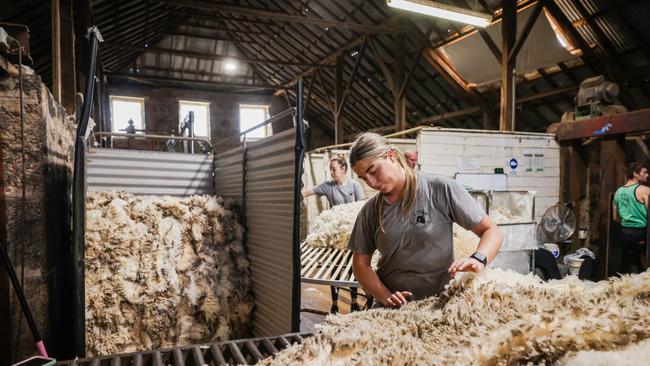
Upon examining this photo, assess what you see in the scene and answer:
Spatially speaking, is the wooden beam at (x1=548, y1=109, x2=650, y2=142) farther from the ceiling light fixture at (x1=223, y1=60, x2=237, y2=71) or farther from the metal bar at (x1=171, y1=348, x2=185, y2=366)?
the ceiling light fixture at (x1=223, y1=60, x2=237, y2=71)

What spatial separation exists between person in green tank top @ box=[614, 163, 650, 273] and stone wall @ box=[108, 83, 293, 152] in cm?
1594

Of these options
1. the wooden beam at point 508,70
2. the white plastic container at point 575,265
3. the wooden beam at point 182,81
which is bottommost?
the white plastic container at point 575,265

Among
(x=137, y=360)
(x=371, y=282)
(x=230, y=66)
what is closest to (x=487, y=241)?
(x=371, y=282)

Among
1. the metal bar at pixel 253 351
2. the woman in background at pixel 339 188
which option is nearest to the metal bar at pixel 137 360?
the metal bar at pixel 253 351

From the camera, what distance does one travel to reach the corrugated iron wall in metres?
2.61

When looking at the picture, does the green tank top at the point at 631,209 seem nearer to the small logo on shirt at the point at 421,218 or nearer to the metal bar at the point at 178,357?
the small logo on shirt at the point at 421,218

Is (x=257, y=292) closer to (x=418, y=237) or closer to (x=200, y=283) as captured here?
(x=200, y=283)

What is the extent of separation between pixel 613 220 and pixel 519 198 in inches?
54.1

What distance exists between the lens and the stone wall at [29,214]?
1929 millimetres

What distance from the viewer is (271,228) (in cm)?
296

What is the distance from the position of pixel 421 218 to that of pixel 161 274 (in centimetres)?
240

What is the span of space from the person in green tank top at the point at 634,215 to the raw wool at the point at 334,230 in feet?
13.1

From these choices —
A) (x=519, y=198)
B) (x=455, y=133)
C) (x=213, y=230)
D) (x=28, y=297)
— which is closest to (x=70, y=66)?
(x=213, y=230)

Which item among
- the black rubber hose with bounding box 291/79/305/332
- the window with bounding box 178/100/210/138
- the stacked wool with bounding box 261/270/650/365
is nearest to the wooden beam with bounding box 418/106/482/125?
the black rubber hose with bounding box 291/79/305/332
